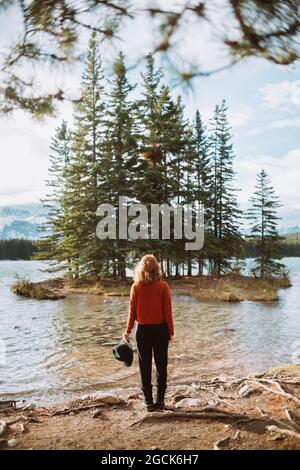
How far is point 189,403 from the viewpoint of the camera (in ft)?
19.5

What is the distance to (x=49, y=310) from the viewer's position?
18484 mm

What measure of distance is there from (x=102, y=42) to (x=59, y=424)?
468 centimetres

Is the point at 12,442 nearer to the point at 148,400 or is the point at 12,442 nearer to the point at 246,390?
the point at 148,400

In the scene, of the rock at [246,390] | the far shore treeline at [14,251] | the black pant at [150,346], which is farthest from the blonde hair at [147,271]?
the far shore treeline at [14,251]

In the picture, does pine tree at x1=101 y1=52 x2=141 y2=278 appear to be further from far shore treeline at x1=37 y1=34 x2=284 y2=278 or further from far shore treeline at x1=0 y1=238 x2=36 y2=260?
far shore treeline at x1=0 y1=238 x2=36 y2=260

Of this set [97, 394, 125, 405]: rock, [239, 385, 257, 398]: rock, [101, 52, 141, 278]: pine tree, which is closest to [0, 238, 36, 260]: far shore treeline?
[101, 52, 141, 278]: pine tree

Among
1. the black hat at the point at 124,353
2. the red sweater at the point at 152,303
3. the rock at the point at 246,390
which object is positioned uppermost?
the red sweater at the point at 152,303

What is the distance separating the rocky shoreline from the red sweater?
16.5 meters

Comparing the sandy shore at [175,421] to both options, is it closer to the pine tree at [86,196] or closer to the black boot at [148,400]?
the black boot at [148,400]

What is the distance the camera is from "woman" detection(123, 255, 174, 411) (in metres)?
5.81

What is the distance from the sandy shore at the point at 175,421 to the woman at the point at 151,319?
41 centimetres

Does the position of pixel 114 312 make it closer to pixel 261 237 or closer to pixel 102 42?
pixel 102 42

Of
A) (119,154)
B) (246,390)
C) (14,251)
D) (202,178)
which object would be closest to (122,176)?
(119,154)

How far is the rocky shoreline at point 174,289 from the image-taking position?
76.1ft
